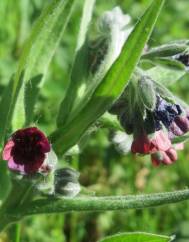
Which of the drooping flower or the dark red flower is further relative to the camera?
the drooping flower

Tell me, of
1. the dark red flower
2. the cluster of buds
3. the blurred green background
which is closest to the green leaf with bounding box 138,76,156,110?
the cluster of buds

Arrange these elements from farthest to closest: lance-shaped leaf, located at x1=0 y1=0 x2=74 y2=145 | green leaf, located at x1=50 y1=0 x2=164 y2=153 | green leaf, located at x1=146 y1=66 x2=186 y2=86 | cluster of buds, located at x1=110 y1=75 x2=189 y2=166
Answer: green leaf, located at x1=146 y1=66 x2=186 y2=86
lance-shaped leaf, located at x1=0 y1=0 x2=74 y2=145
cluster of buds, located at x1=110 y1=75 x2=189 y2=166
green leaf, located at x1=50 y1=0 x2=164 y2=153

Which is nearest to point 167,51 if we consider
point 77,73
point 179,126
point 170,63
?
point 170,63

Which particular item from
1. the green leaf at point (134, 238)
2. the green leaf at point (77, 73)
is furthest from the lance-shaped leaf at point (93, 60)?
the green leaf at point (134, 238)

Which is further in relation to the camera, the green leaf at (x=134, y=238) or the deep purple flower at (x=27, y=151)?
the green leaf at (x=134, y=238)

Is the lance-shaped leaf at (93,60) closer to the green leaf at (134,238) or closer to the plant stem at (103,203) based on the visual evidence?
the plant stem at (103,203)

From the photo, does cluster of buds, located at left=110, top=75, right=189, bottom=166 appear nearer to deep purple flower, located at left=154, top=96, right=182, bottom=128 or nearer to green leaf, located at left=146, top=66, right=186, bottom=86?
deep purple flower, located at left=154, top=96, right=182, bottom=128

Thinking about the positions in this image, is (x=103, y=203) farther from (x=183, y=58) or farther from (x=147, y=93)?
(x=183, y=58)
